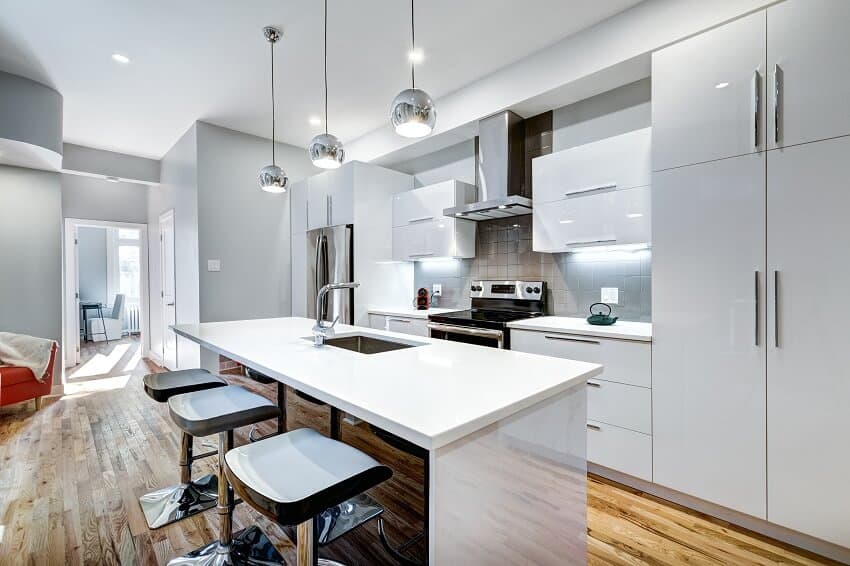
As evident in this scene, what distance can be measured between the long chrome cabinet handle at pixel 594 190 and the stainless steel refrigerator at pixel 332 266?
2.14 metres

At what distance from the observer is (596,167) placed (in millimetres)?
2500

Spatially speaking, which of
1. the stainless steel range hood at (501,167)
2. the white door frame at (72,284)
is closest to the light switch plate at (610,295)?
the stainless steel range hood at (501,167)

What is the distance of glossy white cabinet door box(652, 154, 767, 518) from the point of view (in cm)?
179

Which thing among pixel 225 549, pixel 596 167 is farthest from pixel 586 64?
pixel 225 549

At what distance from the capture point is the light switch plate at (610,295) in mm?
2729

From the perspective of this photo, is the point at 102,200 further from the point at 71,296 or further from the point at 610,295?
the point at 610,295

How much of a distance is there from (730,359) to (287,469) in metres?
2.03

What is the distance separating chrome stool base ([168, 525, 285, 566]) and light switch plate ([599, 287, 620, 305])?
247cm

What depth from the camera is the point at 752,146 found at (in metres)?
1.80

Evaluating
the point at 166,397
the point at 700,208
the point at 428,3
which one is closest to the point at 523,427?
the point at 700,208

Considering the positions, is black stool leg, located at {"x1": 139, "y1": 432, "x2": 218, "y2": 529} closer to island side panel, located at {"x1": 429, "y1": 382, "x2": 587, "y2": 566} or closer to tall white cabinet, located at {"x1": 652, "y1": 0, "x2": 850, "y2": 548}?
island side panel, located at {"x1": 429, "y1": 382, "x2": 587, "y2": 566}

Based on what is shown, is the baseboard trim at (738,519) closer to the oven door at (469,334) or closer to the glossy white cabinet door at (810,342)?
the glossy white cabinet door at (810,342)

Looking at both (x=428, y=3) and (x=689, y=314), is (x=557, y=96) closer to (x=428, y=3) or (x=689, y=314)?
(x=428, y=3)

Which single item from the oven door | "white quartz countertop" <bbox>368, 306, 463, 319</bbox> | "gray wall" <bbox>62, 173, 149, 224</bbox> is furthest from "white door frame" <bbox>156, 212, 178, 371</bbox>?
the oven door
